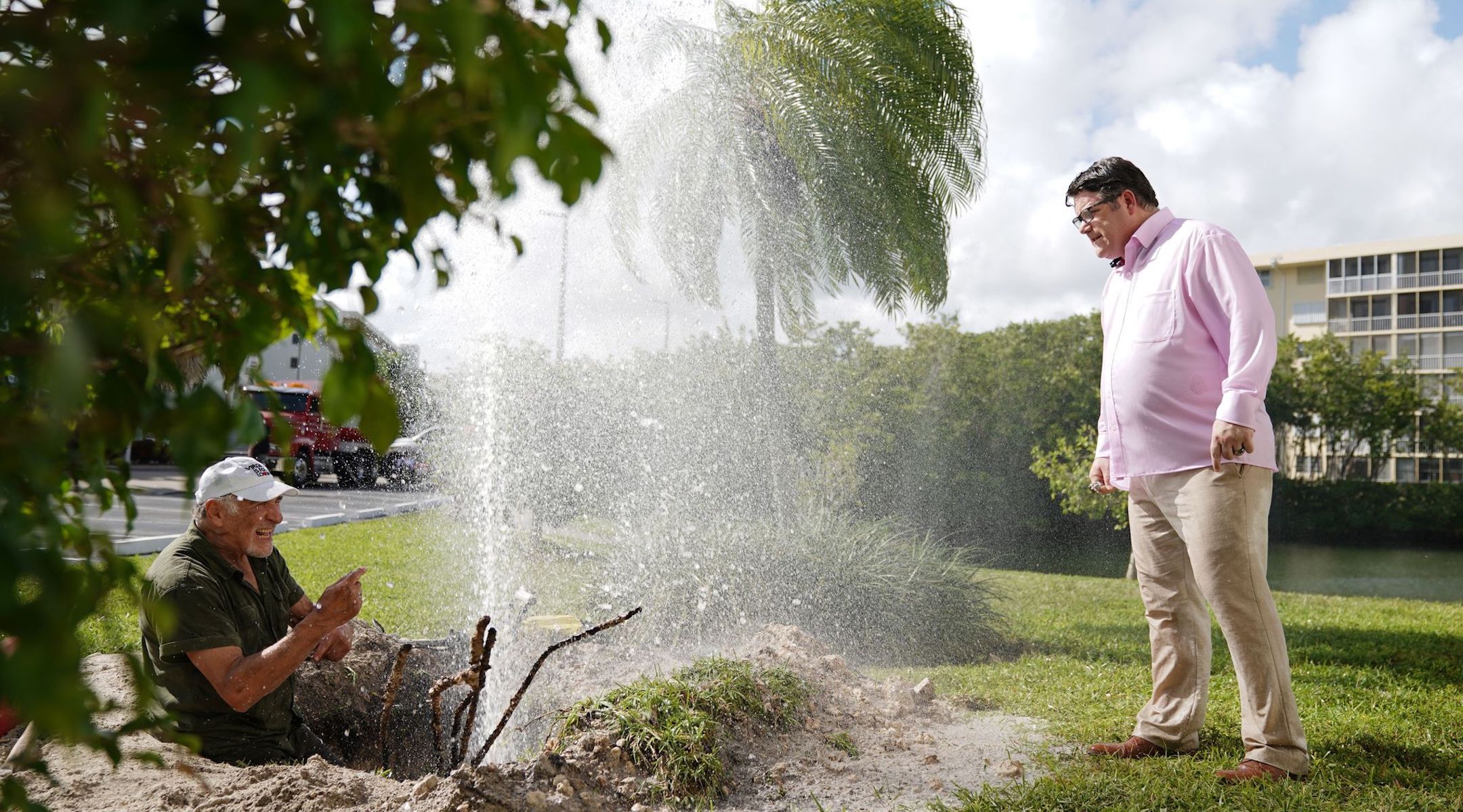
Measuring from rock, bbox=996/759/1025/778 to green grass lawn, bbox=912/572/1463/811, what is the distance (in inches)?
3.9

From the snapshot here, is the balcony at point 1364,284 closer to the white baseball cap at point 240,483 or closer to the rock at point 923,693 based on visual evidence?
the rock at point 923,693

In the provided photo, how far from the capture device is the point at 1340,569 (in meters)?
19.1

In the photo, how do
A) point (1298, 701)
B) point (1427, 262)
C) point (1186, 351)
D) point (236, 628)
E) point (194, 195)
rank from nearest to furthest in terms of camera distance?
1. point (194, 195)
2. point (236, 628)
3. point (1186, 351)
4. point (1298, 701)
5. point (1427, 262)

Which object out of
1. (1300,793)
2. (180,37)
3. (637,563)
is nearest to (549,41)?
(180,37)

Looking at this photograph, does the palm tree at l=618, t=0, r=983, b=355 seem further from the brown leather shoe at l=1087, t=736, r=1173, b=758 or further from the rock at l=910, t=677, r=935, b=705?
the brown leather shoe at l=1087, t=736, r=1173, b=758

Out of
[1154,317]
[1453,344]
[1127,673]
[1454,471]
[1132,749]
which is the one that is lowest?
[1127,673]

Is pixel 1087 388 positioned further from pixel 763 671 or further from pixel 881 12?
pixel 763 671

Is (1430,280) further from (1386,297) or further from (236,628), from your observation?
(236,628)

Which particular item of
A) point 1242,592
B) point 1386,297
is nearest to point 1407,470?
point 1386,297

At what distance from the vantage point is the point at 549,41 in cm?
88

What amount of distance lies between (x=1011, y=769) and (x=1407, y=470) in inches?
2103

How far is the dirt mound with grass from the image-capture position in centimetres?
257

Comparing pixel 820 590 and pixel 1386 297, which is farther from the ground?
pixel 1386 297

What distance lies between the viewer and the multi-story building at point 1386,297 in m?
46.6
